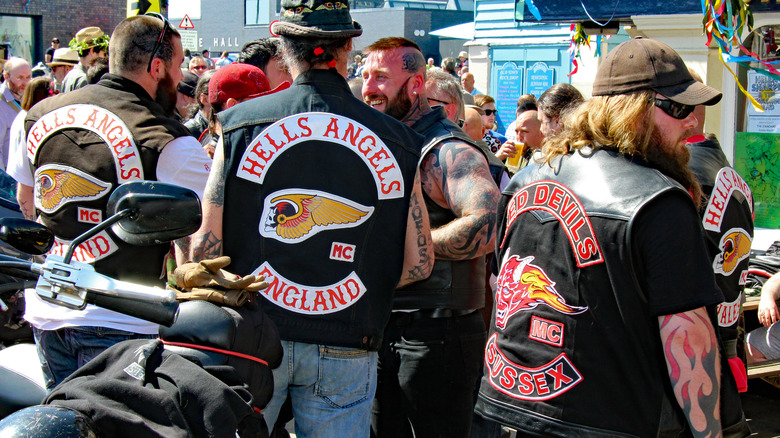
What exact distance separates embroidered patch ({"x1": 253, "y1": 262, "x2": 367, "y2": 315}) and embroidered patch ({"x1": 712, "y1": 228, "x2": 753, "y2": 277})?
61.6 inches

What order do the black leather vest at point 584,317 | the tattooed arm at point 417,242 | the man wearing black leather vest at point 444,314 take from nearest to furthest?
the black leather vest at point 584,317, the tattooed arm at point 417,242, the man wearing black leather vest at point 444,314

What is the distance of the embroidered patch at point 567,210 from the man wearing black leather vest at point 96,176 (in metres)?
A: 1.25

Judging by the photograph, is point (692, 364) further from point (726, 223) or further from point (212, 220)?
point (212, 220)

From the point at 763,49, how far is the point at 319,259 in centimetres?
781

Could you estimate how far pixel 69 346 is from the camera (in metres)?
2.84

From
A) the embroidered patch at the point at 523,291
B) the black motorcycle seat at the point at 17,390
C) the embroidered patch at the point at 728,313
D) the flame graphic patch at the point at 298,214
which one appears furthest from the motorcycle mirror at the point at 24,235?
the embroidered patch at the point at 728,313

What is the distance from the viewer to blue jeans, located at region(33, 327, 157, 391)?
2.79 meters

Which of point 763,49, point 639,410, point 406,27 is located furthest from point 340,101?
point 406,27

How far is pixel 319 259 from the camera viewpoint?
8.23 ft

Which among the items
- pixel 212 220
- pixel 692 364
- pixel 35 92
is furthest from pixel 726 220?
pixel 35 92

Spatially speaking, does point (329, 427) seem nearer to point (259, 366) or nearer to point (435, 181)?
point (259, 366)

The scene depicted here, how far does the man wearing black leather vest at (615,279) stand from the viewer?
208cm

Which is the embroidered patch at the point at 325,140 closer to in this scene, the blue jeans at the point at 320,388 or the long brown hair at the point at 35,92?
the blue jeans at the point at 320,388

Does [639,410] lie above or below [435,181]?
below
